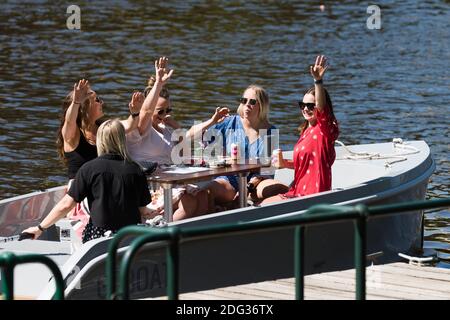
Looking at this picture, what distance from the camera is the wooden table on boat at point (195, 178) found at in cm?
968

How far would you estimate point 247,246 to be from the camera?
9766 mm

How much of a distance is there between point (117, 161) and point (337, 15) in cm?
2529

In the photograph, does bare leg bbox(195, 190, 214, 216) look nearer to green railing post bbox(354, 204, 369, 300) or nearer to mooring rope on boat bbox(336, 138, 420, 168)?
mooring rope on boat bbox(336, 138, 420, 168)

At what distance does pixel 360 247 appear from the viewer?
6871 mm

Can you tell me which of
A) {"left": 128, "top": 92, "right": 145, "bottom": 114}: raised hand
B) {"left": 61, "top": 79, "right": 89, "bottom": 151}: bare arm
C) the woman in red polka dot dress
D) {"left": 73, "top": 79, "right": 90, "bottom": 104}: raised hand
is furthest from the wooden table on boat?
{"left": 73, "top": 79, "right": 90, "bottom": 104}: raised hand

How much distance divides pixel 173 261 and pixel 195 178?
12.0 feet

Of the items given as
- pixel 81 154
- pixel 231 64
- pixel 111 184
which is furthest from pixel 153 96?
pixel 231 64

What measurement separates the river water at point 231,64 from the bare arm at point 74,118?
425 centimetres

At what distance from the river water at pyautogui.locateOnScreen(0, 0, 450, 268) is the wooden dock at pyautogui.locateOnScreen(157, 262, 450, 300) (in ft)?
10.8

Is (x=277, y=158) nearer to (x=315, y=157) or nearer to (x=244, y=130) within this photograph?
(x=315, y=157)

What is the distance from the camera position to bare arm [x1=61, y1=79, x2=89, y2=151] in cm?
988

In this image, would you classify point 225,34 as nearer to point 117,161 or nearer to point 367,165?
point 367,165

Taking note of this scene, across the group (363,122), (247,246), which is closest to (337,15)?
(363,122)

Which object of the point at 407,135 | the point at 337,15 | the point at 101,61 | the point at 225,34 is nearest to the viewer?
the point at 407,135
